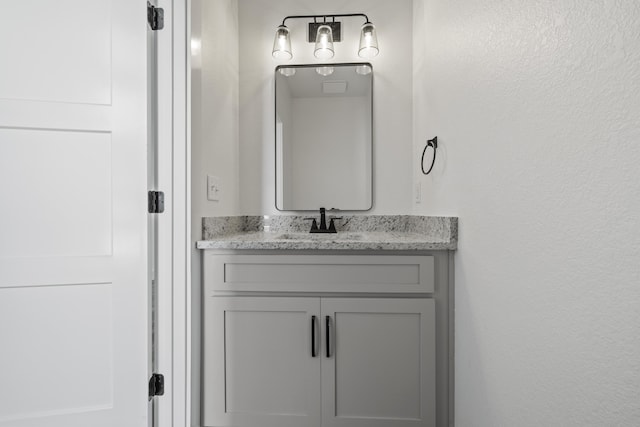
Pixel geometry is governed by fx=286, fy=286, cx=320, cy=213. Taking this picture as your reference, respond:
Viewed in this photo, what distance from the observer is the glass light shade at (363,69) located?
5.73 ft

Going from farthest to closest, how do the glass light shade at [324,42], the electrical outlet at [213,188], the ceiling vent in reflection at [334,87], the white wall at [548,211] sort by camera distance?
the ceiling vent in reflection at [334,87] < the glass light shade at [324,42] < the electrical outlet at [213,188] < the white wall at [548,211]

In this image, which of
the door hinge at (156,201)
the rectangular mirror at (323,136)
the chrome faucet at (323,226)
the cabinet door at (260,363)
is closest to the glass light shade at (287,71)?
the rectangular mirror at (323,136)

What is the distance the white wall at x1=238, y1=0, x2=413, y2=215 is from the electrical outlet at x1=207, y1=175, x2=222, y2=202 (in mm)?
361

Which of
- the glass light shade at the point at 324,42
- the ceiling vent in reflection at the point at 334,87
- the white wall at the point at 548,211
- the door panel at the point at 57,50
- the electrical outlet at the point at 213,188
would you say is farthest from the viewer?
the ceiling vent in reflection at the point at 334,87

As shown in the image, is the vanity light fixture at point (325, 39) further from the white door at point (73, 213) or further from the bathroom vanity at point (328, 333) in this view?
the bathroom vanity at point (328, 333)

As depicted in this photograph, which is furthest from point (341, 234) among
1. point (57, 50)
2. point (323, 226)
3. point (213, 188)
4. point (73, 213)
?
point (57, 50)

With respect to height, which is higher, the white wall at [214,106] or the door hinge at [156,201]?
the white wall at [214,106]

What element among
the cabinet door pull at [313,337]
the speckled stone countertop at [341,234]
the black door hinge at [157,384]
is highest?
the speckled stone countertop at [341,234]

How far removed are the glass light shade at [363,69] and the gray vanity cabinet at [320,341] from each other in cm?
119

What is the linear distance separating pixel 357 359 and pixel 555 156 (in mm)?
990

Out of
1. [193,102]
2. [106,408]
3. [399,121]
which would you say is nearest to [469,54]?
[399,121]

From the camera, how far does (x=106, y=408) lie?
1.11 metres

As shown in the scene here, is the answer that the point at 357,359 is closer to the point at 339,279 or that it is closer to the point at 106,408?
the point at 339,279

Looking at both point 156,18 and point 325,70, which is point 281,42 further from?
point 156,18
